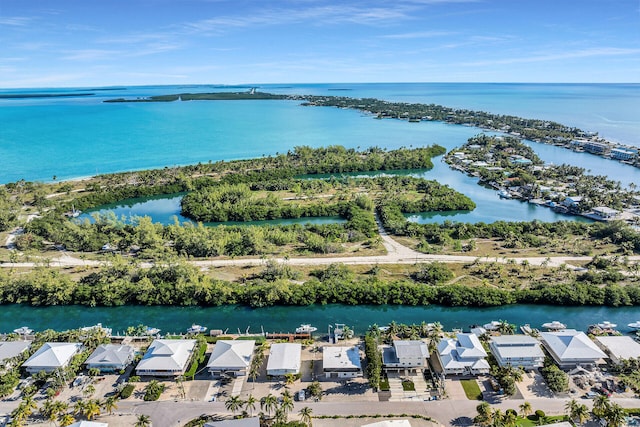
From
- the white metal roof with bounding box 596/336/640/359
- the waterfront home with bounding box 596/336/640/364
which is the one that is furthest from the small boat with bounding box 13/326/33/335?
the white metal roof with bounding box 596/336/640/359

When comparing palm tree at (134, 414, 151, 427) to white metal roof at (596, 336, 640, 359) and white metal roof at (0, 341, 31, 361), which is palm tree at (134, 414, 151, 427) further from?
white metal roof at (596, 336, 640, 359)

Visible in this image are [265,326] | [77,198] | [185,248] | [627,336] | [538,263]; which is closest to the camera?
[627,336]

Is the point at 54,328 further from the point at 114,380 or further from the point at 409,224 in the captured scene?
the point at 409,224

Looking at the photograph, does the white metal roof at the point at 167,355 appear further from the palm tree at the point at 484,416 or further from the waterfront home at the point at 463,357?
the palm tree at the point at 484,416

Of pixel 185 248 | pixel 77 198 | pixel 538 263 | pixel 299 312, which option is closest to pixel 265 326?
pixel 299 312

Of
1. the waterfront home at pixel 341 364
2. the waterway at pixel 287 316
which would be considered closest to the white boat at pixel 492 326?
the waterway at pixel 287 316
